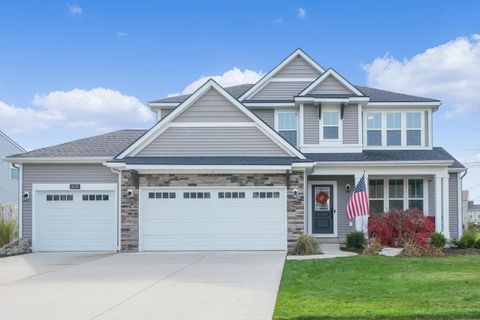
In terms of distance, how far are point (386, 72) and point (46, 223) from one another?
1632 cm

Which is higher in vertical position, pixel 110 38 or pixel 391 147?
pixel 110 38

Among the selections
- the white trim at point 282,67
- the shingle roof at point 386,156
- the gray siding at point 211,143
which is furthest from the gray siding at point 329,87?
the gray siding at point 211,143

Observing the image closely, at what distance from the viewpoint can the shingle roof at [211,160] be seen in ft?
52.9

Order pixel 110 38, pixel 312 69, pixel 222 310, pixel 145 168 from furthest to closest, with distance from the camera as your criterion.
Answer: pixel 312 69 → pixel 110 38 → pixel 145 168 → pixel 222 310

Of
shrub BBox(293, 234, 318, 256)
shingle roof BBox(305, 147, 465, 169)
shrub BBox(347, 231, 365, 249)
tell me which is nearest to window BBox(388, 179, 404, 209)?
shingle roof BBox(305, 147, 465, 169)

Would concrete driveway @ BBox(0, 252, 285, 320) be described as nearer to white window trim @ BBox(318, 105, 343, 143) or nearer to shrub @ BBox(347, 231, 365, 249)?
shrub @ BBox(347, 231, 365, 249)

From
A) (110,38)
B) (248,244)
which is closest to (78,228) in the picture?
(248,244)

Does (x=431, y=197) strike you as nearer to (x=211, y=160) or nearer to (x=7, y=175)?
(x=211, y=160)

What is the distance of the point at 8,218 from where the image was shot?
60.8ft

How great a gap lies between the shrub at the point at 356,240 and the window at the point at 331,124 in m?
4.75

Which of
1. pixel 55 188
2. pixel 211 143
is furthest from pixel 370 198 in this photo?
pixel 55 188

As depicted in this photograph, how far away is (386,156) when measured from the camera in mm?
19156

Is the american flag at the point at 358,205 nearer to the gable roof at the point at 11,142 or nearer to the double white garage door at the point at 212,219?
the double white garage door at the point at 212,219

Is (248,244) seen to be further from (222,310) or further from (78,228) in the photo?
(222,310)
